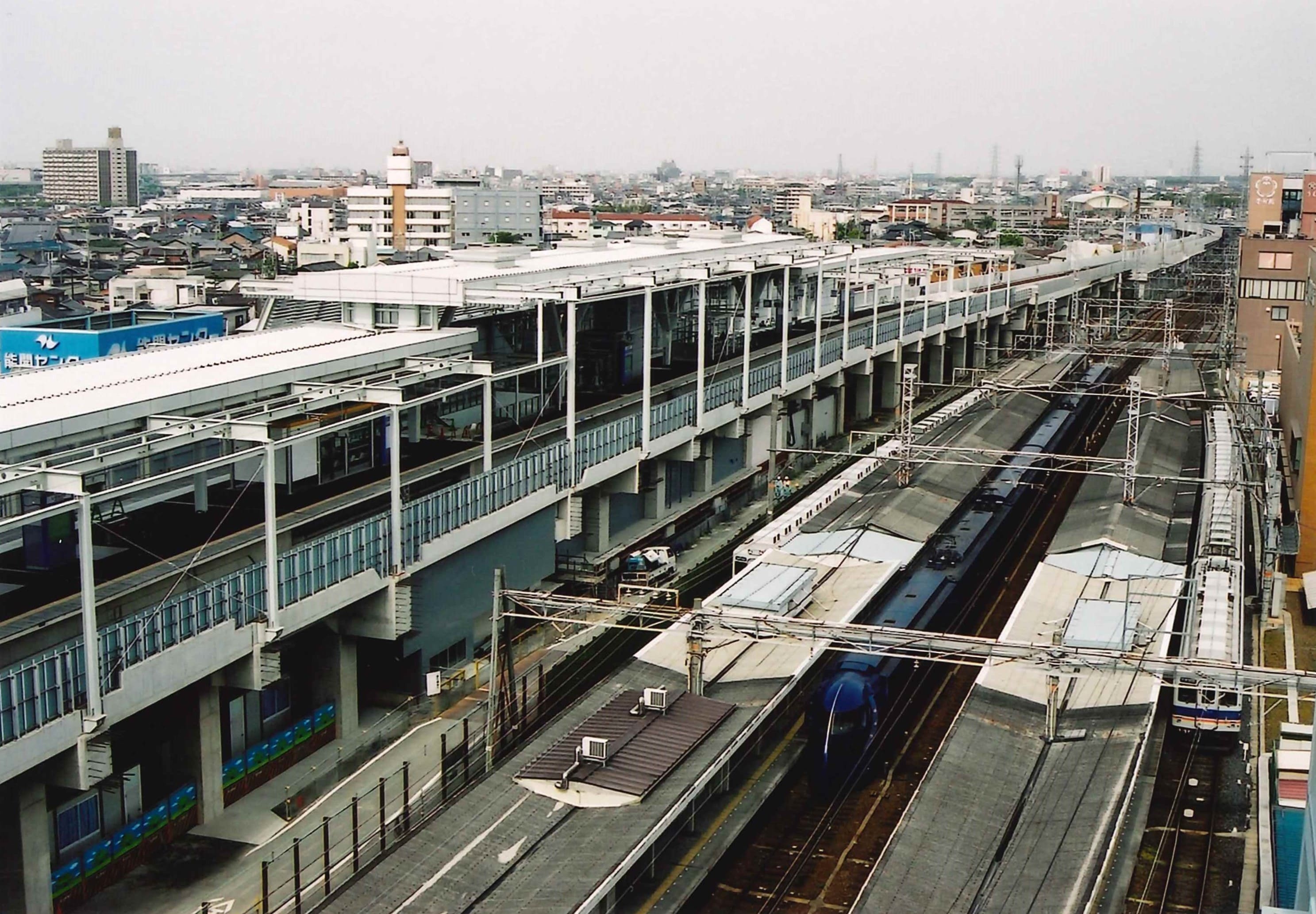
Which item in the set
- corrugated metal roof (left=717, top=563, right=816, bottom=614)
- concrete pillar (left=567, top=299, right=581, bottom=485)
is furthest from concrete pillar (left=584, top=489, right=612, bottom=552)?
corrugated metal roof (left=717, top=563, right=816, bottom=614)

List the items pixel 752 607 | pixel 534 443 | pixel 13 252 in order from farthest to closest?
pixel 13 252, pixel 534 443, pixel 752 607

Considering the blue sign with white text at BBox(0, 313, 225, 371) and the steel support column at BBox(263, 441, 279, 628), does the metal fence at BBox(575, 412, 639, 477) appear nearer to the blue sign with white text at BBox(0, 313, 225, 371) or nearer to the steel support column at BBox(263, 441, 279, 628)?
the steel support column at BBox(263, 441, 279, 628)

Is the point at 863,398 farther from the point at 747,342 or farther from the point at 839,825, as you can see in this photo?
the point at 839,825

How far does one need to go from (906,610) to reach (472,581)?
469 centimetres

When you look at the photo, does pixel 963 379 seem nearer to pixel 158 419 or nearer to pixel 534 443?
pixel 534 443

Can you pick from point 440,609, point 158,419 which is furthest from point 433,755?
point 158,419

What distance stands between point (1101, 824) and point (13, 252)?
194ft

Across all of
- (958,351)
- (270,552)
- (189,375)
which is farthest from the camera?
(958,351)

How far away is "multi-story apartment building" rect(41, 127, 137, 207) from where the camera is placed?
132250mm

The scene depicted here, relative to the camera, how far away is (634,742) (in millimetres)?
11891

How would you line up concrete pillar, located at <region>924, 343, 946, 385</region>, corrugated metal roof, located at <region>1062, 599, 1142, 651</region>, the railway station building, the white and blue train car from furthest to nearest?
concrete pillar, located at <region>924, 343, 946, 385</region> < the white and blue train car < corrugated metal roof, located at <region>1062, 599, 1142, 651</region> < the railway station building

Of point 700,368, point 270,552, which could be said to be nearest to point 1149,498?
point 700,368

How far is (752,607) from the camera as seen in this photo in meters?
14.2

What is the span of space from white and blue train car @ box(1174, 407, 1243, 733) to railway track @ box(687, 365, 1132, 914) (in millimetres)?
2401
